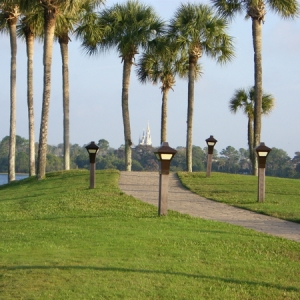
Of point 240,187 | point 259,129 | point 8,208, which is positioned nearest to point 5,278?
point 8,208

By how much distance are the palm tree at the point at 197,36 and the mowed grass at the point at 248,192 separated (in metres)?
8.55

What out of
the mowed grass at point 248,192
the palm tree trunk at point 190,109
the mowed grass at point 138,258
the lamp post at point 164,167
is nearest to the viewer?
the mowed grass at point 138,258

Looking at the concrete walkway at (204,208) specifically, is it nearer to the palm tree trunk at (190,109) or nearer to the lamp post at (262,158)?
the lamp post at (262,158)

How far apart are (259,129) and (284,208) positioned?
42.8 ft

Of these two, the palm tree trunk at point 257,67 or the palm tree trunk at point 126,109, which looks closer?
the palm tree trunk at point 257,67

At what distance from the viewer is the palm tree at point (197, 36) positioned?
31.5 m

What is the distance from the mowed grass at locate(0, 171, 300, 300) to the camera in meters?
7.11

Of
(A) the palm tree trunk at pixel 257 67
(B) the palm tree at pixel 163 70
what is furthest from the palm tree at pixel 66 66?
(A) the palm tree trunk at pixel 257 67

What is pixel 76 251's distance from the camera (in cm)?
923

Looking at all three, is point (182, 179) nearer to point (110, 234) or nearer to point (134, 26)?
point (134, 26)

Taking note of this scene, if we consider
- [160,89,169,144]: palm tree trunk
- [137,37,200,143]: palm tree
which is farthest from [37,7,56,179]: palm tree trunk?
[160,89,169,144]: palm tree trunk

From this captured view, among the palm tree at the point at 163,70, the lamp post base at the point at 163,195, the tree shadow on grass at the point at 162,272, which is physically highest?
the palm tree at the point at 163,70

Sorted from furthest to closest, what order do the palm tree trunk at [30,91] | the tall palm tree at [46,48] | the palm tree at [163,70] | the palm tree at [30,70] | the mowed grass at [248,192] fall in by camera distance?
the palm tree at [163,70] → the palm tree trunk at [30,91] → the palm tree at [30,70] → the tall palm tree at [46,48] → the mowed grass at [248,192]

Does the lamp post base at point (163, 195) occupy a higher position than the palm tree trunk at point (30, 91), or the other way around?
the palm tree trunk at point (30, 91)
